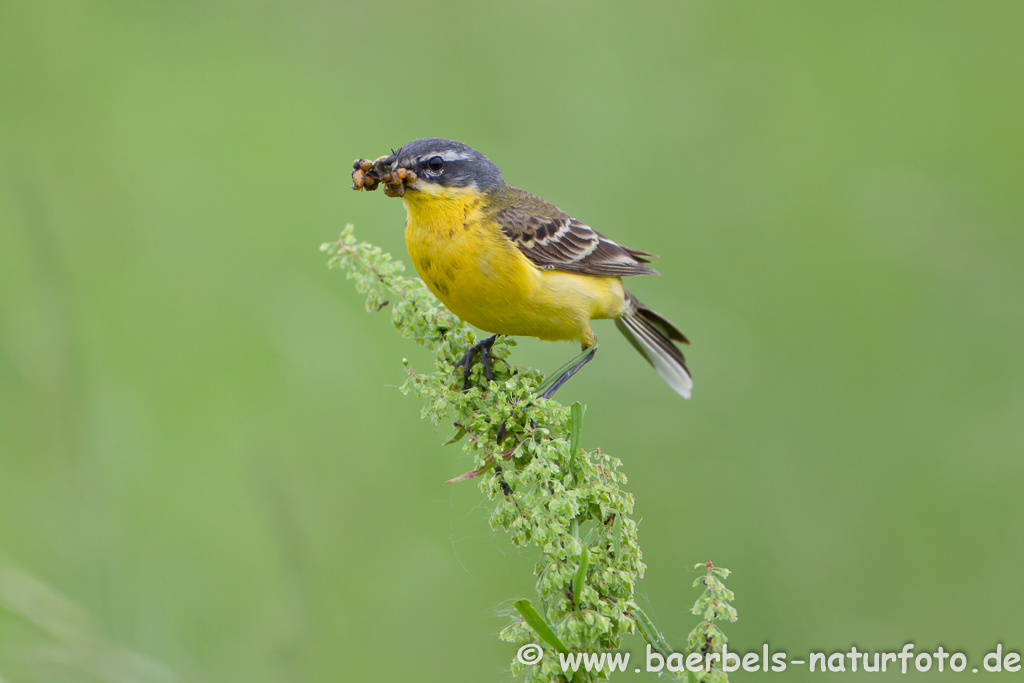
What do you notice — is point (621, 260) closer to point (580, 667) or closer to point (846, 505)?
point (846, 505)

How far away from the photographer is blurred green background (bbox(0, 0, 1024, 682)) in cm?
435

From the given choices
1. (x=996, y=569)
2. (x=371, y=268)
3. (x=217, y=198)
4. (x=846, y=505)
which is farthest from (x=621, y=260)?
(x=217, y=198)

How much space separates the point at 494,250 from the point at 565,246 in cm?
77

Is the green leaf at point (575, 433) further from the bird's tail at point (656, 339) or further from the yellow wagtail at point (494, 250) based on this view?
the bird's tail at point (656, 339)

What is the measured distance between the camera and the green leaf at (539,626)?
1995mm

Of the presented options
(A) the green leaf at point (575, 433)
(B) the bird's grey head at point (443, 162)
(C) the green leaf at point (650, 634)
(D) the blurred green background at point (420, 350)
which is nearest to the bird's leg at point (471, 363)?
(D) the blurred green background at point (420, 350)

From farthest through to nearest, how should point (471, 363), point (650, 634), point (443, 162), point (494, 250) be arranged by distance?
point (443, 162) → point (494, 250) → point (471, 363) → point (650, 634)

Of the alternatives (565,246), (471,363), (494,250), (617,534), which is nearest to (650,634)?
(617,534)

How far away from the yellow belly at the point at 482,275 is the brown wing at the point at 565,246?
103 millimetres

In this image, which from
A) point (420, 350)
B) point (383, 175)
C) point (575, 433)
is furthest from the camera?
point (420, 350)

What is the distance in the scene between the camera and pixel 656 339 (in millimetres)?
6211

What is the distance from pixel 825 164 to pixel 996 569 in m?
3.67

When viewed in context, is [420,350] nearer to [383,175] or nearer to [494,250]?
[494,250]

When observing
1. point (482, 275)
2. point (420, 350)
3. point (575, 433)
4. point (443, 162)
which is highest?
point (420, 350)
